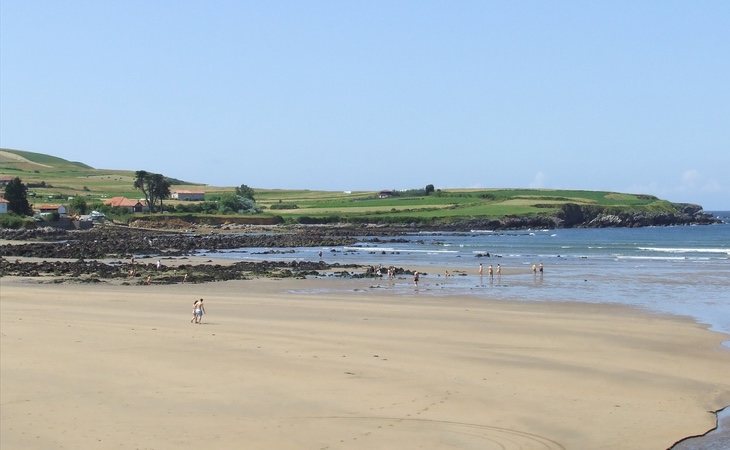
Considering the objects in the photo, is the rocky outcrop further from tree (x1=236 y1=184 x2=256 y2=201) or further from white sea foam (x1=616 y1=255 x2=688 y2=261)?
white sea foam (x1=616 y1=255 x2=688 y2=261)

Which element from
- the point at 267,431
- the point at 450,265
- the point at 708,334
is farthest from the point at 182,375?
the point at 450,265

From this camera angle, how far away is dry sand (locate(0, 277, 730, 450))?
1324 cm

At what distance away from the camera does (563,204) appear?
144 m

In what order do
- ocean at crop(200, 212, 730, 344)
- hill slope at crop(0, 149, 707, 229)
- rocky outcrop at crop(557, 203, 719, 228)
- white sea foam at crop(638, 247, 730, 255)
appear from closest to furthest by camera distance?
ocean at crop(200, 212, 730, 344)
white sea foam at crop(638, 247, 730, 255)
hill slope at crop(0, 149, 707, 229)
rocky outcrop at crop(557, 203, 719, 228)

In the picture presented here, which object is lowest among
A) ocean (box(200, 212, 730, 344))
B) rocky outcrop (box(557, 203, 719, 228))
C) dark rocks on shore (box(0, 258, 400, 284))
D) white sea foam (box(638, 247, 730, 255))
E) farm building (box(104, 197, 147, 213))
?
dark rocks on shore (box(0, 258, 400, 284))

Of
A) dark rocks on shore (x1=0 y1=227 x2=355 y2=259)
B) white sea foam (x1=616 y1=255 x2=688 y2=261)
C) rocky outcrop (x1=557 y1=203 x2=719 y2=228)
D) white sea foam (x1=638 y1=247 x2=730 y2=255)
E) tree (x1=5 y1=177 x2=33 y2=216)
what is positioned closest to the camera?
dark rocks on shore (x1=0 y1=227 x2=355 y2=259)

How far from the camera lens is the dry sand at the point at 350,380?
1324 centimetres

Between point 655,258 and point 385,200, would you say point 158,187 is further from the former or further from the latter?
point 655,258

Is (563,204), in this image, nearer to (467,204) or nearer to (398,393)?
(467,204)

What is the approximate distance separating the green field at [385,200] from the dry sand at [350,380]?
345ft

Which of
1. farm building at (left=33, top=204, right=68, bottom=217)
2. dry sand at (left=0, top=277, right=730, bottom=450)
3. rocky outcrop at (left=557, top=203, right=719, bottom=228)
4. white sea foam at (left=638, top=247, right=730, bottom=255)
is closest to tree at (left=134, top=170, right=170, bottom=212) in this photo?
farm building at (left=33, top=204, right=68, bottom=217)

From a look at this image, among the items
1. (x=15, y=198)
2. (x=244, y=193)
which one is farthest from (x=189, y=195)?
(x=15, y=198)

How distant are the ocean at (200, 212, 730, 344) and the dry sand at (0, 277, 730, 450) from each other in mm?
6973

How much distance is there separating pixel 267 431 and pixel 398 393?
3353mm
